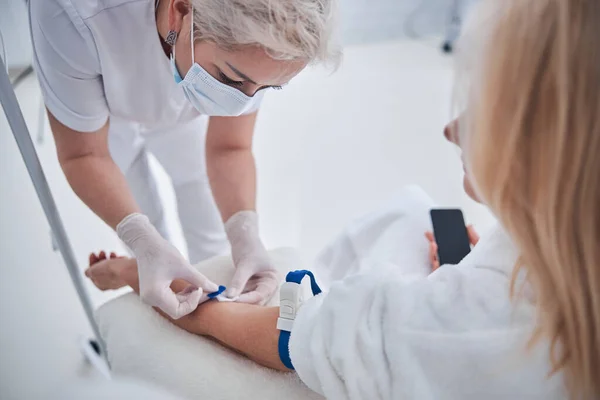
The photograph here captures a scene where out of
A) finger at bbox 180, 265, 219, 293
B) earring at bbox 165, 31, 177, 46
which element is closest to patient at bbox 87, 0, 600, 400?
finger at bbox 180, 265, 219, 293

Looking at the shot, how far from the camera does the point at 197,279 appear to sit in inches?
36.4

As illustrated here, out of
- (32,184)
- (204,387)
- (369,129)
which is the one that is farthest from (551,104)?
(369,129)

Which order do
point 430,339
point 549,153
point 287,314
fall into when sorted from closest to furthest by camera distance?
point 549,153, point 430,339, point 287,314

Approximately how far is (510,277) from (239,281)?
1.63ft

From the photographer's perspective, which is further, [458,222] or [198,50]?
[458,222]

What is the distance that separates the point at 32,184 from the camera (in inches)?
33.8

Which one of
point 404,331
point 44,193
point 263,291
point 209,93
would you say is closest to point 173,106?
point 209,93

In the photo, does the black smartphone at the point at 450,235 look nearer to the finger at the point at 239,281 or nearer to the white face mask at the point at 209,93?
the finger at the point at 239,281

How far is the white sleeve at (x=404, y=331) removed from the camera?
25.5 inches

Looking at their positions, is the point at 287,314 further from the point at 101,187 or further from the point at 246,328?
the point at 101,187

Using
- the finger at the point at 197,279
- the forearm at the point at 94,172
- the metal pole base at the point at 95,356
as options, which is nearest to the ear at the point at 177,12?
the forearm at the point at 94,172

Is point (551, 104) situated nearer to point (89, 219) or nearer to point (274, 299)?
point (274, 299)

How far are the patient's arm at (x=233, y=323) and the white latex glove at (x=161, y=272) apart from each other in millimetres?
20

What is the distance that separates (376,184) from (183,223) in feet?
2.55
